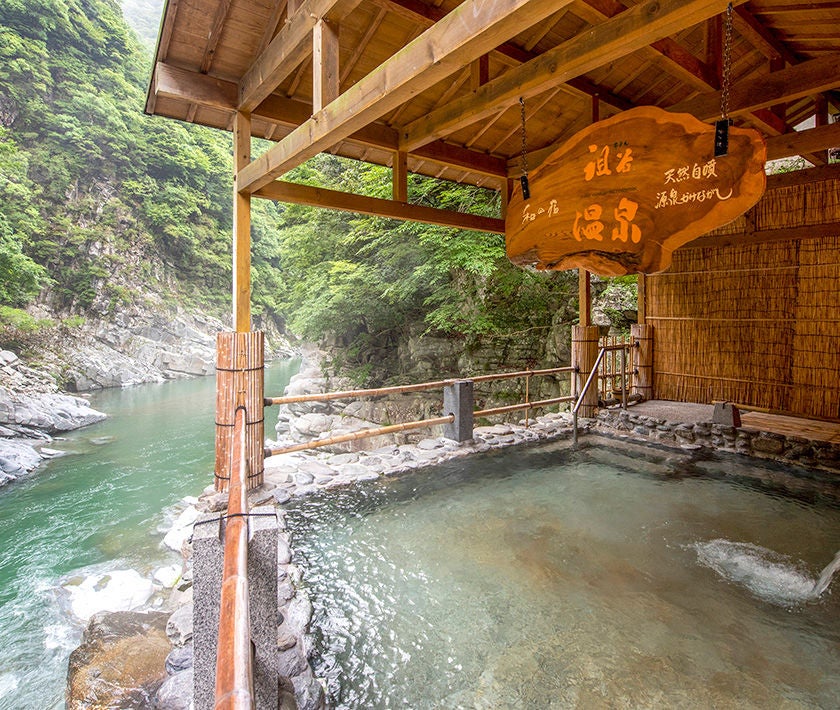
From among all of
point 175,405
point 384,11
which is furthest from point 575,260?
point 175,405

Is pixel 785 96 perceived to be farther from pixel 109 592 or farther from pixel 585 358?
pixel 109 592

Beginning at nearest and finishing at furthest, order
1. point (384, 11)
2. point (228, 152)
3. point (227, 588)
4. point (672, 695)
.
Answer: point (227, 588) → point (672, 695) → point (384, 11) → point (228, 152)

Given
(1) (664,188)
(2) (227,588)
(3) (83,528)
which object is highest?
(1) (664,188)

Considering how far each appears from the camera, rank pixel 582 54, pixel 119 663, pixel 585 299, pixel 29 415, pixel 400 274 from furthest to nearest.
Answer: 1. pixel 29 415
2. pixel 400 274
3. pixel 585 299
4. pixel 582 54
5. pixel 119 663

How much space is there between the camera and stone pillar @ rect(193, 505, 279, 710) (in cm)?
→ 149

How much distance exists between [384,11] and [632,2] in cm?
175

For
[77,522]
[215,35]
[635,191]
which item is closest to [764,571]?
[635,191]

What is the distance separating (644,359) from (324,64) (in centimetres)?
581

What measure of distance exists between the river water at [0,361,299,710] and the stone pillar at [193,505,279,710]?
2536mm

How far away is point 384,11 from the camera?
3242 mm

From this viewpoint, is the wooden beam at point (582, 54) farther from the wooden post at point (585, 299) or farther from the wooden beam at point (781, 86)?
the wooden post at point (585, 299)

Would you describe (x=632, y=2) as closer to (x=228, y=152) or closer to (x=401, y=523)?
(x=401, y=523)

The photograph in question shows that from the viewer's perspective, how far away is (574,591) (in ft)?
8.37

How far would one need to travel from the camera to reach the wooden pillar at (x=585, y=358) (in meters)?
6.05
